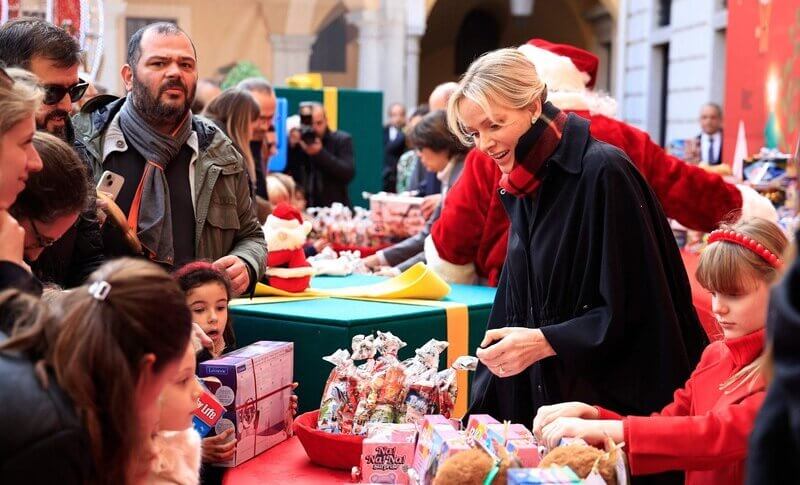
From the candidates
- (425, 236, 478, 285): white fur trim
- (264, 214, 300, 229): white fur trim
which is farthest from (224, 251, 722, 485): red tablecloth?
(425, 236, 478, 285): white fur trim

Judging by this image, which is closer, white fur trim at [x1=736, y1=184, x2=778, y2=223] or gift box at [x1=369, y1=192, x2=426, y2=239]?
white fur trim at [x1=736, y1=184, x2=778, y2=223]

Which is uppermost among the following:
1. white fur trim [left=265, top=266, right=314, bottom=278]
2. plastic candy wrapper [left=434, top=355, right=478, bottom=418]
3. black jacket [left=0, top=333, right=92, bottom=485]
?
black jacket [left=0, top=333, right=92, bottom=485]

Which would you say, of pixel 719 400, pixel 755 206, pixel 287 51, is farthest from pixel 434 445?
pixel 287 51

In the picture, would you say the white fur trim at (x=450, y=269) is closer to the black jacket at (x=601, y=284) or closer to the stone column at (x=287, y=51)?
the black jacket at (x=601, y=284)

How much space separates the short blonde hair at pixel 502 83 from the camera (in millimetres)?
2678

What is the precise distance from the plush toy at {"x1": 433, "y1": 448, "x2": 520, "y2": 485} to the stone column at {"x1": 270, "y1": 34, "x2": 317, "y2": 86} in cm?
1414

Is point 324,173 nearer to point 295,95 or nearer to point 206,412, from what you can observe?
point 295,95

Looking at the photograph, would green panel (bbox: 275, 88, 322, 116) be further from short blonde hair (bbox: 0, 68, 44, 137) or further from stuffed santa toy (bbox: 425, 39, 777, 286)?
short blonde hair (bbox: 0, 68, 44, 137)

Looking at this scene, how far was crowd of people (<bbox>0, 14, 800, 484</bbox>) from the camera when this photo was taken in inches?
61.6

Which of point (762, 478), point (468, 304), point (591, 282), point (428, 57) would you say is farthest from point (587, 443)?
point (428, 57)

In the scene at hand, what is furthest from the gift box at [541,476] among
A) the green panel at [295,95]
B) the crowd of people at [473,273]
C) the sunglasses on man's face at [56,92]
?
the green panel at [295,95]

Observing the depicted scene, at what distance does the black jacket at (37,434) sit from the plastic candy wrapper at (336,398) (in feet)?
4.14

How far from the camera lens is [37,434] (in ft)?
4.83

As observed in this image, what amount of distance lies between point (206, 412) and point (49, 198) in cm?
62
